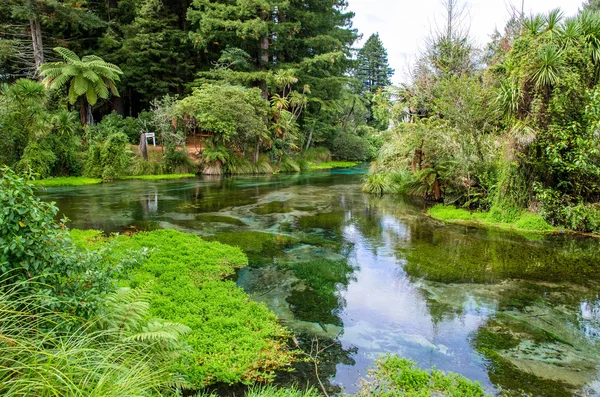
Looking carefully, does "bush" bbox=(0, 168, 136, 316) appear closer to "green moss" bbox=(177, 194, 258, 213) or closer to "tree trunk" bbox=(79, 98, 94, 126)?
"green moss" bbox=(177, 194, 258, 213)

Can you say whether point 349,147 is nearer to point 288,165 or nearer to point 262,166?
point 288,165

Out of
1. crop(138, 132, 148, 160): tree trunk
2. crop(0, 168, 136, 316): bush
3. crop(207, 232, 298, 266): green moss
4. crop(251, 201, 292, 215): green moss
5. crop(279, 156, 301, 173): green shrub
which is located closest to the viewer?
crop(0, 168, 136, 316): bush

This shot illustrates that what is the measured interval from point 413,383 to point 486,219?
28.4 feet

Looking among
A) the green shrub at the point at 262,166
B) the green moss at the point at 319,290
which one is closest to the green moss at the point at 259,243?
the green moss at the point at 319,290

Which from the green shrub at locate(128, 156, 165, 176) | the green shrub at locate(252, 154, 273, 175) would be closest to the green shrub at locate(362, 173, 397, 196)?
the green shrub at locate(252, 154, 273, 175)

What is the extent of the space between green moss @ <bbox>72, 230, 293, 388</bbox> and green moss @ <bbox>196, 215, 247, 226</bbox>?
123 inches

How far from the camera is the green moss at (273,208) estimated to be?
12533 mm

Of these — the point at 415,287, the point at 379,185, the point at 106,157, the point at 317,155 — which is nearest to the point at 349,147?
the point at 317,155

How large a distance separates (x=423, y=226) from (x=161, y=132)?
17663mm

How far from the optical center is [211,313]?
16.2 ft

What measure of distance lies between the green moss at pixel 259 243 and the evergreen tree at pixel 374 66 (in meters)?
50.6

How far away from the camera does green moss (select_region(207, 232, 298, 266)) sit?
7.76m

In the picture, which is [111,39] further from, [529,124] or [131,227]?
[529,124]

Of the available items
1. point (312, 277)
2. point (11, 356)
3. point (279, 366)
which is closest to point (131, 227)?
point (312, 277)
